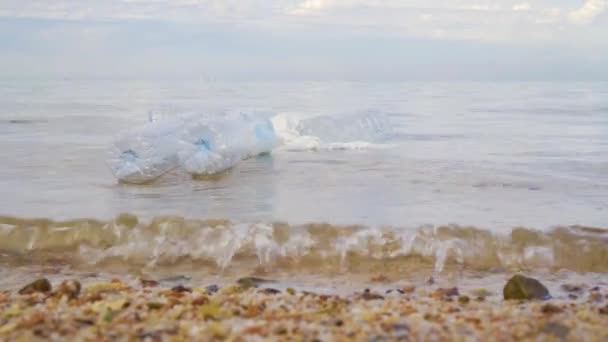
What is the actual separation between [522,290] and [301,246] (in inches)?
62.9

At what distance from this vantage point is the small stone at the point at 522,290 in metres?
3.70

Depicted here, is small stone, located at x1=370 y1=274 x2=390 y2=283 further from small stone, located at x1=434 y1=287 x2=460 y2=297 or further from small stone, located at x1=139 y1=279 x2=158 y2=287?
small stone, located at x1=139 y1=279 x2=158 y2=287

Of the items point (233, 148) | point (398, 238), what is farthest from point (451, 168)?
point (398, 238)

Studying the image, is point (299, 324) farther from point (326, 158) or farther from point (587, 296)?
point (326, 158)

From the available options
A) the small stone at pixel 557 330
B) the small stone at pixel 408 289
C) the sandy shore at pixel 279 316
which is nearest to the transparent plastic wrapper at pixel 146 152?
the sandy shore at pixel 279 316

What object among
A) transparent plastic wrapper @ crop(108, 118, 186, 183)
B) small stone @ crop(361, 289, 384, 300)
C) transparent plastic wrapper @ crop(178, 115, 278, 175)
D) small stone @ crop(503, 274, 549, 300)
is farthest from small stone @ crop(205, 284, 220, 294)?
transparent plastic wrapper @ crop(178, 115, 278, 175)

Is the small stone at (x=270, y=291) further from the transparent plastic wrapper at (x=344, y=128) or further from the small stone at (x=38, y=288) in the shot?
the transparent plastic wrapper at (x=344, y=128)

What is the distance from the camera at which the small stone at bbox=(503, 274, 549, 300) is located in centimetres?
370

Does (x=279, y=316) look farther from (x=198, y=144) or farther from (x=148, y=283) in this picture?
(x=198, y=144)

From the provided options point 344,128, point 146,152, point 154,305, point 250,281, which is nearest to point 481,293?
point 250,281

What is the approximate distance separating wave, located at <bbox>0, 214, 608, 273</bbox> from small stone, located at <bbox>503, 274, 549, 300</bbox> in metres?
0.82

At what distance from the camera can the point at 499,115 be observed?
17297 mm

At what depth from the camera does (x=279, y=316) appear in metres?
3.14

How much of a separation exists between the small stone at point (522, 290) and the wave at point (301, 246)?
82 centimetres
